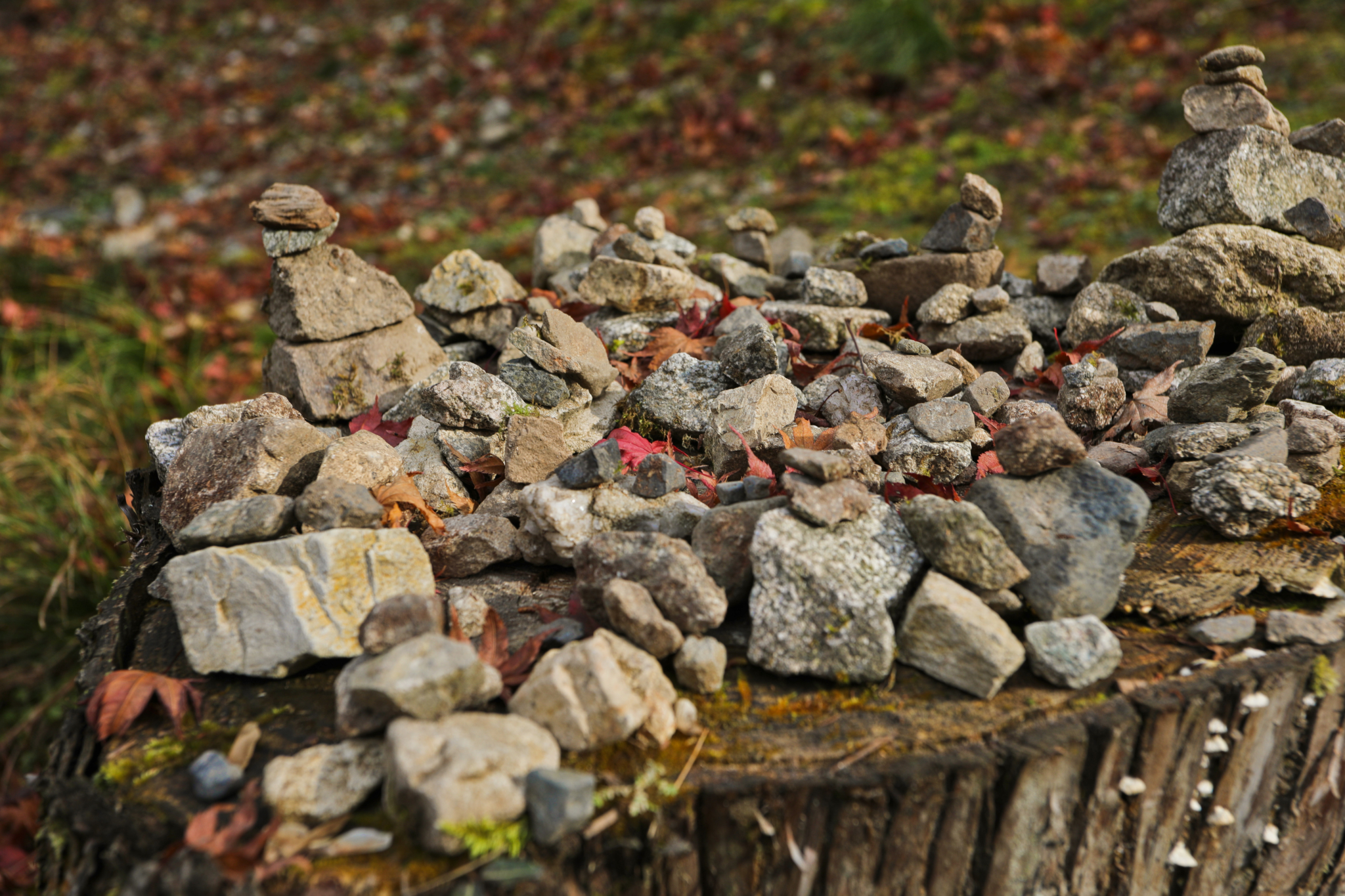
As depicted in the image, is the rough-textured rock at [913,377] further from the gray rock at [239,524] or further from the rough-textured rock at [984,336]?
the gray rock at [239,524]

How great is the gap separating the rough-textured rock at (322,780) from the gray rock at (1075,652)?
127 cm

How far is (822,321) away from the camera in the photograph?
2.87 meters

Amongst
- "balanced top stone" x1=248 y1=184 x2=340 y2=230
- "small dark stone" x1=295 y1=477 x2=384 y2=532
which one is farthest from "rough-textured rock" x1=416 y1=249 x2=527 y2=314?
"small dark stone" x1=295 y1=477 x2=384 y2=532

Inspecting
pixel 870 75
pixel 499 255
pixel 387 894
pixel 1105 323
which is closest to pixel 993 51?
pixel 870 75

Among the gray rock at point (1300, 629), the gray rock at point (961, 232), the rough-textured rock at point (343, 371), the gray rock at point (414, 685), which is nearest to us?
the gray rock at point (414, 685)

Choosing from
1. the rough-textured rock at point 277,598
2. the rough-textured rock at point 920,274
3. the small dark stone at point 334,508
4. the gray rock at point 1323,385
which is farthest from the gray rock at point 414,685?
the gray rock at point 1323,385

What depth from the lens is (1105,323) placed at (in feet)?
9.34

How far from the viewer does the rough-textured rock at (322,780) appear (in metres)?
1.47

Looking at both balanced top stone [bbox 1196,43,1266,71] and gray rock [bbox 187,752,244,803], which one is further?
balanced top stone [bbox 1196,43,1266,71]

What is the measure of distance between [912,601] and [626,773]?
2.22ft

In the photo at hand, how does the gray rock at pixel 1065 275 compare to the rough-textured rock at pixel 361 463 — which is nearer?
the rough-textured rock at pixel 361 463

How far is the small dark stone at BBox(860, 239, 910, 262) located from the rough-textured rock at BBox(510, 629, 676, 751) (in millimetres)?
2086

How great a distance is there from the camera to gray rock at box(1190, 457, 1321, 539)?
198cm

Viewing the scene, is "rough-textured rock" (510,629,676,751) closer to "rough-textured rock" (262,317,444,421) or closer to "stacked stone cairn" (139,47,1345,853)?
"stacked stone cairn" (139,47,1345,853)
